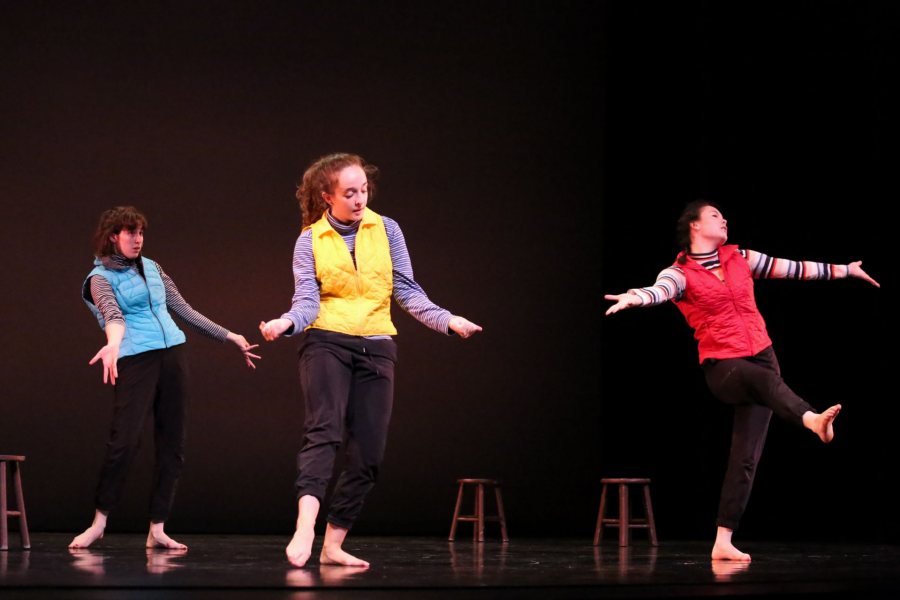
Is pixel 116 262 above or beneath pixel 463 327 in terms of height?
above

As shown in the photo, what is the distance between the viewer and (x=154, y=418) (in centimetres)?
436

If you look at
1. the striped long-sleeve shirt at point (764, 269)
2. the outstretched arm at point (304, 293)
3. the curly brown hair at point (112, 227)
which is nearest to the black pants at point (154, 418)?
the curly brown hair at point (112, 227)

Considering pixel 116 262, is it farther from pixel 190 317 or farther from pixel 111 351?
pixel 111 351

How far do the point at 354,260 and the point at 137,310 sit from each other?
1.36 metres

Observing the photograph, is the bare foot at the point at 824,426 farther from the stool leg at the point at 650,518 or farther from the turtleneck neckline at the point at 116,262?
the turtleneck neckline at the point at 116,262

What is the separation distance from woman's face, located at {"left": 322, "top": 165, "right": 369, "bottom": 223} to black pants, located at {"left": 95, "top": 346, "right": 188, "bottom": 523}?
1.33 m

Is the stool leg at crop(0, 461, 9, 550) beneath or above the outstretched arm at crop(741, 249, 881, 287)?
beneath

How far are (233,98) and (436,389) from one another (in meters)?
2.02

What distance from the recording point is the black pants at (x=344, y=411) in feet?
10.7

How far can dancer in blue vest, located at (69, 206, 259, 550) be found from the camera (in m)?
4.27

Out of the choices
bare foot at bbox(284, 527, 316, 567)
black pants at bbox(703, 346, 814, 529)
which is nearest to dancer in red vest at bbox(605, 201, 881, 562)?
black pants at bbox(703, 346, 814, 529)

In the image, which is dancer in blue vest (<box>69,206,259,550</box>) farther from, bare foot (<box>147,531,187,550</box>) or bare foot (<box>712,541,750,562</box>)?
bare foot (<box>712,541,750,562</box>)

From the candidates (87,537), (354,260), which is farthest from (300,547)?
(87,537)

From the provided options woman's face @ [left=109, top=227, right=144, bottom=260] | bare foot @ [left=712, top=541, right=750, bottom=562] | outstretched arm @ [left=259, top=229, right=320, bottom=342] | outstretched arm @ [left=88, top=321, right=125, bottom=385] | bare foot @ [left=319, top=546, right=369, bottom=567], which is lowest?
bare foot @ [left=712, top=541, right=750, bottom=562]
